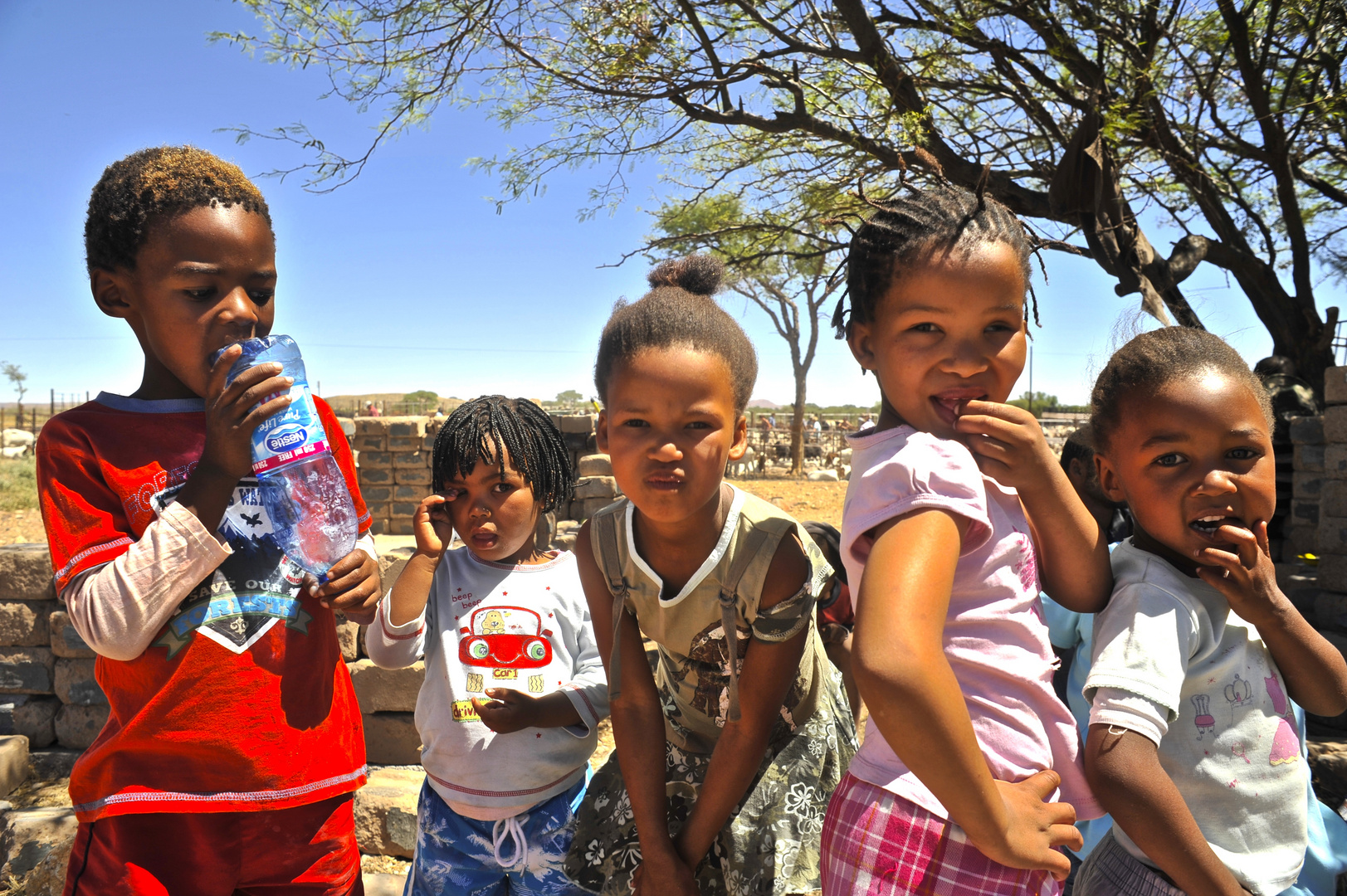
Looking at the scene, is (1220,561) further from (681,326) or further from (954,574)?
(681,326)

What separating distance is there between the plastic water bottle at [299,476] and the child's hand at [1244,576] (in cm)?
164

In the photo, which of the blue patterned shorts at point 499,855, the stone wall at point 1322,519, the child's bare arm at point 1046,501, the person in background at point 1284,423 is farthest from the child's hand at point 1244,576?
the person in background at point 1284,423

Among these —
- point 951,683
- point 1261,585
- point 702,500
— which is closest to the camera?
point 951,683

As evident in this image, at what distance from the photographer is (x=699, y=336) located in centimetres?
156

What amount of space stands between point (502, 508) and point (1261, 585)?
164 cm

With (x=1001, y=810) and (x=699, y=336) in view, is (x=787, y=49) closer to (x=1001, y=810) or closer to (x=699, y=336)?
(x=699, y=336)

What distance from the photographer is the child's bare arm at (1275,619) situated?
4.42 ft

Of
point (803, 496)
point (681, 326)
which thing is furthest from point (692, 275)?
point (803, 496)

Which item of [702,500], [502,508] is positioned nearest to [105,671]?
[502,508]

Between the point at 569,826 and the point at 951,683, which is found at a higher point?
the point at 951,683

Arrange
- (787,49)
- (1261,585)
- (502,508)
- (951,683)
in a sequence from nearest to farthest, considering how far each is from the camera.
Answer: (951,683), (1261,585), (502,508), (787,49)

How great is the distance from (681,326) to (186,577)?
3.33 feet

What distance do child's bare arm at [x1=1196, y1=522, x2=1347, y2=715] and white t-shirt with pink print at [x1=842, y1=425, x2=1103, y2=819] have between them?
38 centimetres

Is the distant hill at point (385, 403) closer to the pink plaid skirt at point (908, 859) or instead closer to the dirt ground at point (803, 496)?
the dirt ground at point (803, 496)
